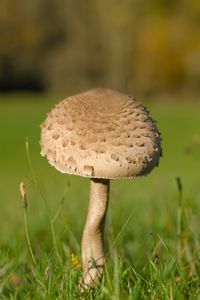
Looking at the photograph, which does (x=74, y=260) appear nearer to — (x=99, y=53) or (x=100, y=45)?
(x=99, y=53)

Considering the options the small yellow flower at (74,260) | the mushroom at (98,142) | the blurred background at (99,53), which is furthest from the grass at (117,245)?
the blurred background at (99,53)

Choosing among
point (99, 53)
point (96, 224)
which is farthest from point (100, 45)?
point (96, 224)

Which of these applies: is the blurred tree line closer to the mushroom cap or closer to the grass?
the grass

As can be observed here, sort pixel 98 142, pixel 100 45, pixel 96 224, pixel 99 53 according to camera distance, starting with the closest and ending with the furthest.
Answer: pixel 98 142 < pixel 96 224 < pixel 99 53 < pixel 100 45

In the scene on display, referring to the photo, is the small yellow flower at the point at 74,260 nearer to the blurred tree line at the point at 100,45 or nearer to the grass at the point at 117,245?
the grass at the point at 117,245

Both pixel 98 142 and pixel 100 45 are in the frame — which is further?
pixel 100 45

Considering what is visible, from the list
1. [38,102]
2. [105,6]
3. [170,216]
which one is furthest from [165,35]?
[170,216]

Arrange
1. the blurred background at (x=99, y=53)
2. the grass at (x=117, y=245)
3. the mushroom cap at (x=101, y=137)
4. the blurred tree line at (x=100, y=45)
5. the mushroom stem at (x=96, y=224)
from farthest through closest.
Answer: the blurred tree line at (x=100, y=45) < the blurred background at (x=99, y=53) < the mushroom stem at (x=96, y=224) < the mushroom cap at (x=101, y=137) < the grass at (x=117, y=245)
